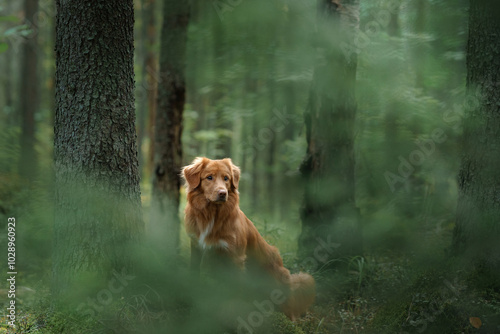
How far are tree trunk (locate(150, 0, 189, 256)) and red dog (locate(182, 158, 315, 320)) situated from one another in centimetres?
371

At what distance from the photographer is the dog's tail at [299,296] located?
462cm

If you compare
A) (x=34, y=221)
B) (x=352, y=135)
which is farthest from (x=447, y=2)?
(x=34, y=221)

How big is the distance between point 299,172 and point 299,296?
215cm

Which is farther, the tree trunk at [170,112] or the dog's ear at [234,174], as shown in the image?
the tree trunk at [170,112]

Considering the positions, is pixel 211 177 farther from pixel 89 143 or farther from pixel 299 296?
pixel 299 296

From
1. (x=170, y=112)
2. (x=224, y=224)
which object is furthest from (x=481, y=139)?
(x=170, y=112)

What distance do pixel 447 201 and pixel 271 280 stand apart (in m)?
5.79

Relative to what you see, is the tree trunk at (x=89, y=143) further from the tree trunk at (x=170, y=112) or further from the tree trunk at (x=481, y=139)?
the tree trunk at (x=170, y=112)

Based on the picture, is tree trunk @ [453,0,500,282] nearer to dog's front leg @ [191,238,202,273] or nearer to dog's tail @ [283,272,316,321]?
dog's tail @ [283,272,316,321]

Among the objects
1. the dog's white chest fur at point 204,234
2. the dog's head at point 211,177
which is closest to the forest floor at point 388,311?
the dog's white chest fur at point 204,234

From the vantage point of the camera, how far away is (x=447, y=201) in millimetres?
8555

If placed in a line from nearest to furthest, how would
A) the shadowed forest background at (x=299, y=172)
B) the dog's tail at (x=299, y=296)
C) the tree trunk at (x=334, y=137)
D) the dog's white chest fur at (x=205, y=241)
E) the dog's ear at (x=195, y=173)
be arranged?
the shadowed forest background at (x=299, y=172)
the dog's white chest fur at (x=205, y=241)
the dog's ear at (x=195, y=173)
the dog's tail at (x=299, y=296)
the tree trunk at (x=334, y=137)

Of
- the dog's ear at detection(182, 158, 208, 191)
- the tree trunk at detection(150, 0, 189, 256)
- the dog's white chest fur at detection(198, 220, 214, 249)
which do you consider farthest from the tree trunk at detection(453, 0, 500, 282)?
the tree trunk at detection(150, 0, 189, 256)

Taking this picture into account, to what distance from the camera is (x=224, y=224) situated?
430cm
